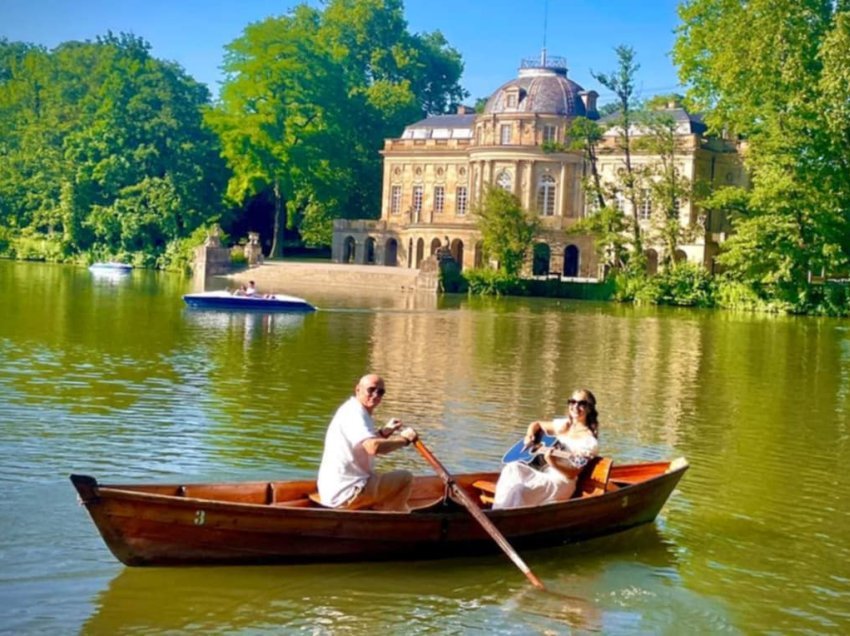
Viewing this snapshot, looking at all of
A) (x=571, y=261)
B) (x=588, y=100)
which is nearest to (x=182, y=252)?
(x=571, y=261)

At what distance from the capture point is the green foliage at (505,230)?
64.2 meters

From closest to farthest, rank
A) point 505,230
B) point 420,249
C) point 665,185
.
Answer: point 665,185 < point 505,230 < point 420,249

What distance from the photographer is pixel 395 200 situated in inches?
3236

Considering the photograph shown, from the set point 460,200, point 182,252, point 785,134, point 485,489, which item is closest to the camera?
point 485,489

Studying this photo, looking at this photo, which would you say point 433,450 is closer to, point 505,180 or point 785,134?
point 785,134

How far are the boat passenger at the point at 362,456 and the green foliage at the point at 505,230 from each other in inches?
2053

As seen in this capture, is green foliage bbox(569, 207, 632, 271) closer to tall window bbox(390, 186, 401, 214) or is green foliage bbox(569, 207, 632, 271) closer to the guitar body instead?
tall window bbox(390, 186, 401, 214)

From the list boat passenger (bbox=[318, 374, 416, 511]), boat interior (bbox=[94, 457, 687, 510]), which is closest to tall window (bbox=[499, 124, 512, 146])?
boat interior (bbox=[94, 457, 687, 510])

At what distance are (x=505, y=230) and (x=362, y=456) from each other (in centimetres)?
5351

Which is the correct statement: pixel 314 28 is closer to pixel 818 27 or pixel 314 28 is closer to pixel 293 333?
pixel 818 27

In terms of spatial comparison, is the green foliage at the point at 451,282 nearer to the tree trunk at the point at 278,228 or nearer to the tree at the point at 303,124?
the tree at the point at 303,124

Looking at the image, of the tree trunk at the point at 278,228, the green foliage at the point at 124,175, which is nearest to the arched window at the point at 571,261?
the tree trunk at the point at 278,228

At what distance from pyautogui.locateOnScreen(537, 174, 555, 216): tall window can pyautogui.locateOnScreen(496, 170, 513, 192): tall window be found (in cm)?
172

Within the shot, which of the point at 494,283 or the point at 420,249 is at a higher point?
the point at 420,249
